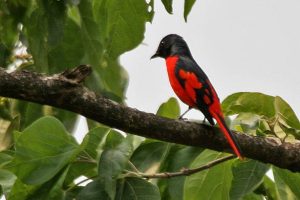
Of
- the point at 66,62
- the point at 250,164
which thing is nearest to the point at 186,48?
the point at 66,62

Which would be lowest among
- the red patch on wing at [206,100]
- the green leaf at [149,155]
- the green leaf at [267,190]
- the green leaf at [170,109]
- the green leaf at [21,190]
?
the green leaf at [267,190]

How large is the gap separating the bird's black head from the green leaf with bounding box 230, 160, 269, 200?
2.37m

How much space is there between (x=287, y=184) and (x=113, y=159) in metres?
1.01

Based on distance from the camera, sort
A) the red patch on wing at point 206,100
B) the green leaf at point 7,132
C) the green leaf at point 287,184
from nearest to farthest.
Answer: the green leaf at point 287,184, the green leaf at point 7,132, the red patch on wing at point 206,100

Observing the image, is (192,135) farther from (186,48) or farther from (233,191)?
(186,48)

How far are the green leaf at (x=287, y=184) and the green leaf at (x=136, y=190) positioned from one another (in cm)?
76

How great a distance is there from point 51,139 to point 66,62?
1.01 metres

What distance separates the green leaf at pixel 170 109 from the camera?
13.1 feet

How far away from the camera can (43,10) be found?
3.94m

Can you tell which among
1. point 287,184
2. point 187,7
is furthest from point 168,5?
point 287,184

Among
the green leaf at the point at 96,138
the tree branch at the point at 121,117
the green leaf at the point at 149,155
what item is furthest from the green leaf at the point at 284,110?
the green leaf at the point at 96,138

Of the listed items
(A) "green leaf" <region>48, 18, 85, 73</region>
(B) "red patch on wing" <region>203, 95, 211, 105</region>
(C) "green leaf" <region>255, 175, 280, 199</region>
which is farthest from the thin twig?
(B) "red patch on wing" <region>203, 95, 211, 105</region>

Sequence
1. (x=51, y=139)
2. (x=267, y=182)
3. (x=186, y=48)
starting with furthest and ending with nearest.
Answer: (x=186, y=48) → (x=267, y=182) → (x=51, y=139)

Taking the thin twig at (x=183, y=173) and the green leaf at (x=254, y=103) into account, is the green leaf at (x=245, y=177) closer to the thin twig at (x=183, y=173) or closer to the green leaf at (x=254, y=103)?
the thin twig at (x=183, y=173)
